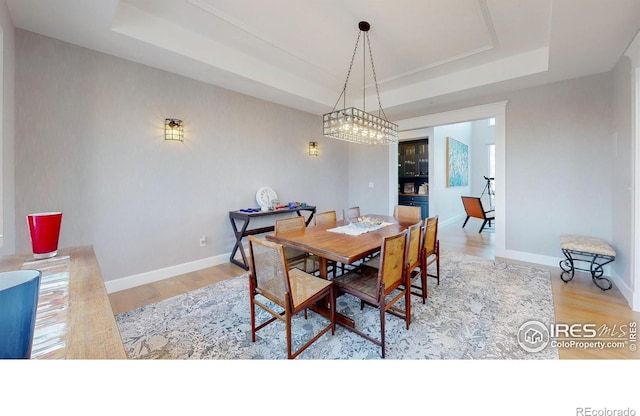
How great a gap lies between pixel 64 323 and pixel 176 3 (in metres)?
2.68

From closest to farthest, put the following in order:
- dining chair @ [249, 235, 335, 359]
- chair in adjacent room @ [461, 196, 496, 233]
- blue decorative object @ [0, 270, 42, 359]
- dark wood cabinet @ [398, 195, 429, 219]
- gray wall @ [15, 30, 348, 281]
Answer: blue decorative object @ [0, 270, 42, 359] < dining chair @ [249, 235, 335, 359] < gray wall @ [15, 30, 348, 281] < chair in adjacent room @ [461, 196, 496, 233] < dark wood cabinet @ [398, 195, 429, 219]

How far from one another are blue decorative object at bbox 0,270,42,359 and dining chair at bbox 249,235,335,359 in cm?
102

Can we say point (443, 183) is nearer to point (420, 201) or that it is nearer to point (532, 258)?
point (420, 201)

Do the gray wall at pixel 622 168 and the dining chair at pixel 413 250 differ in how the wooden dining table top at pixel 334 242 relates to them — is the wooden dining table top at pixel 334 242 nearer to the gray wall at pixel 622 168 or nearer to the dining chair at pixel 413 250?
the dining chair at pixel 413 250

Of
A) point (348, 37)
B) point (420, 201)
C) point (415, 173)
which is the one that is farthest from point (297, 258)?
point (415, 173)

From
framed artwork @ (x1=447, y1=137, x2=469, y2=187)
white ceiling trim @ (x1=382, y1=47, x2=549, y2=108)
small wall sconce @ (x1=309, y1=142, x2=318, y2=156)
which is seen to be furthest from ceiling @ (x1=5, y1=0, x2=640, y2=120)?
framed artwork @ (x1=447, y1=137, x2=469, y2=187)

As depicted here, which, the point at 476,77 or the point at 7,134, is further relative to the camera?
the point at 476,77

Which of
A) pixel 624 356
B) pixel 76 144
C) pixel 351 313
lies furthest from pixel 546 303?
pixel 76 144

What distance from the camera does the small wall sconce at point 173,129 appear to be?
2.89 meters

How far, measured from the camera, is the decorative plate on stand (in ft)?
12.3

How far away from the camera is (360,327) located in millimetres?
1960

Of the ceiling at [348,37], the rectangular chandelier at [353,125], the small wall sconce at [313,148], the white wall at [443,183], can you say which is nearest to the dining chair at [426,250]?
the rectangular chandelier at [353,125]

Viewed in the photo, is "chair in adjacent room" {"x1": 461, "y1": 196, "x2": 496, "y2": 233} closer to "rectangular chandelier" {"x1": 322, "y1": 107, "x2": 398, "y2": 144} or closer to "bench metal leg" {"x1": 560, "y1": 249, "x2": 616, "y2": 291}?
"bench metal leg" {"x1": 560, "y1": 249, "x2": 616, "y2": 291}

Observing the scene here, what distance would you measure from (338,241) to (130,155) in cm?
247
